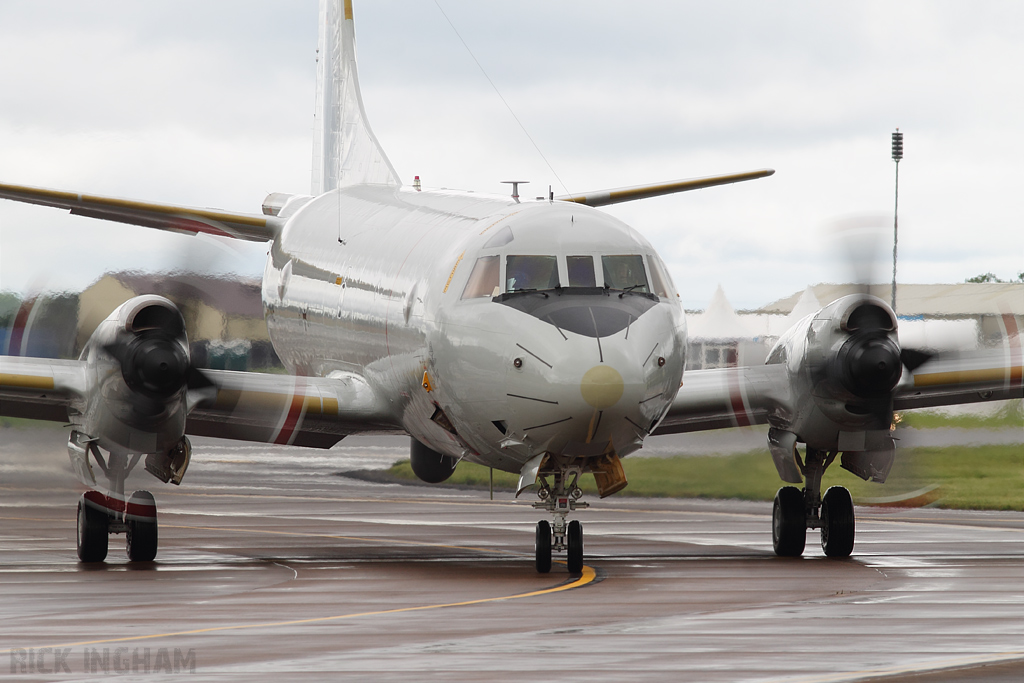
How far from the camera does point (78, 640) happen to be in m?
10.3

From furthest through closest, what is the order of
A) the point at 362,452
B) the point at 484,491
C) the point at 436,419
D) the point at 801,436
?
the point at 362,452, the point at 484,491, the point at 801,436, the point at 436,419

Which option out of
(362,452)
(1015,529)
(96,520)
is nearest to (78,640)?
(96,520)

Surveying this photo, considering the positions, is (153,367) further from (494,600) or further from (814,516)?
(814,516)

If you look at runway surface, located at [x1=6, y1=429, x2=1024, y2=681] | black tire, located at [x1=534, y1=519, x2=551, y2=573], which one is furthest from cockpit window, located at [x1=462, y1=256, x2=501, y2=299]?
runway surface, located at [x1=6, y1=429, x2=1024, y2=681]

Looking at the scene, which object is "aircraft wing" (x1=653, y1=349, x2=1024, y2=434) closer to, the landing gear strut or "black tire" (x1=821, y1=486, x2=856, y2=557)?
"black tire" (x1=821, y1=486, x2=856, y2=557)

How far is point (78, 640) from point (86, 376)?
5.56m

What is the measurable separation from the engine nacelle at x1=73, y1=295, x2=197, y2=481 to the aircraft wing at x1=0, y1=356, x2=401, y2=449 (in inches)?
11.9

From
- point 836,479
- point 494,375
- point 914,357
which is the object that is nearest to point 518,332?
point 494,375

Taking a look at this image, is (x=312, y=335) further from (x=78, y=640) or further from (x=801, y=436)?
(x=78, y=640)

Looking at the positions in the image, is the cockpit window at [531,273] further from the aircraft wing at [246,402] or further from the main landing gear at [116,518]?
the main landing gear at [116,518]

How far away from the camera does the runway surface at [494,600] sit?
362 inches

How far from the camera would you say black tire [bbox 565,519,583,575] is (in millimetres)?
13977

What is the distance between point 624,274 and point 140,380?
4825 mm

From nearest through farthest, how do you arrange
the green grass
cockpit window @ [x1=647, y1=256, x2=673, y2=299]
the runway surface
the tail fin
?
the runway surface → cockpit window @ [x1=647, y1=256, x2=673, y2=299] → the tail fin → the green grass
